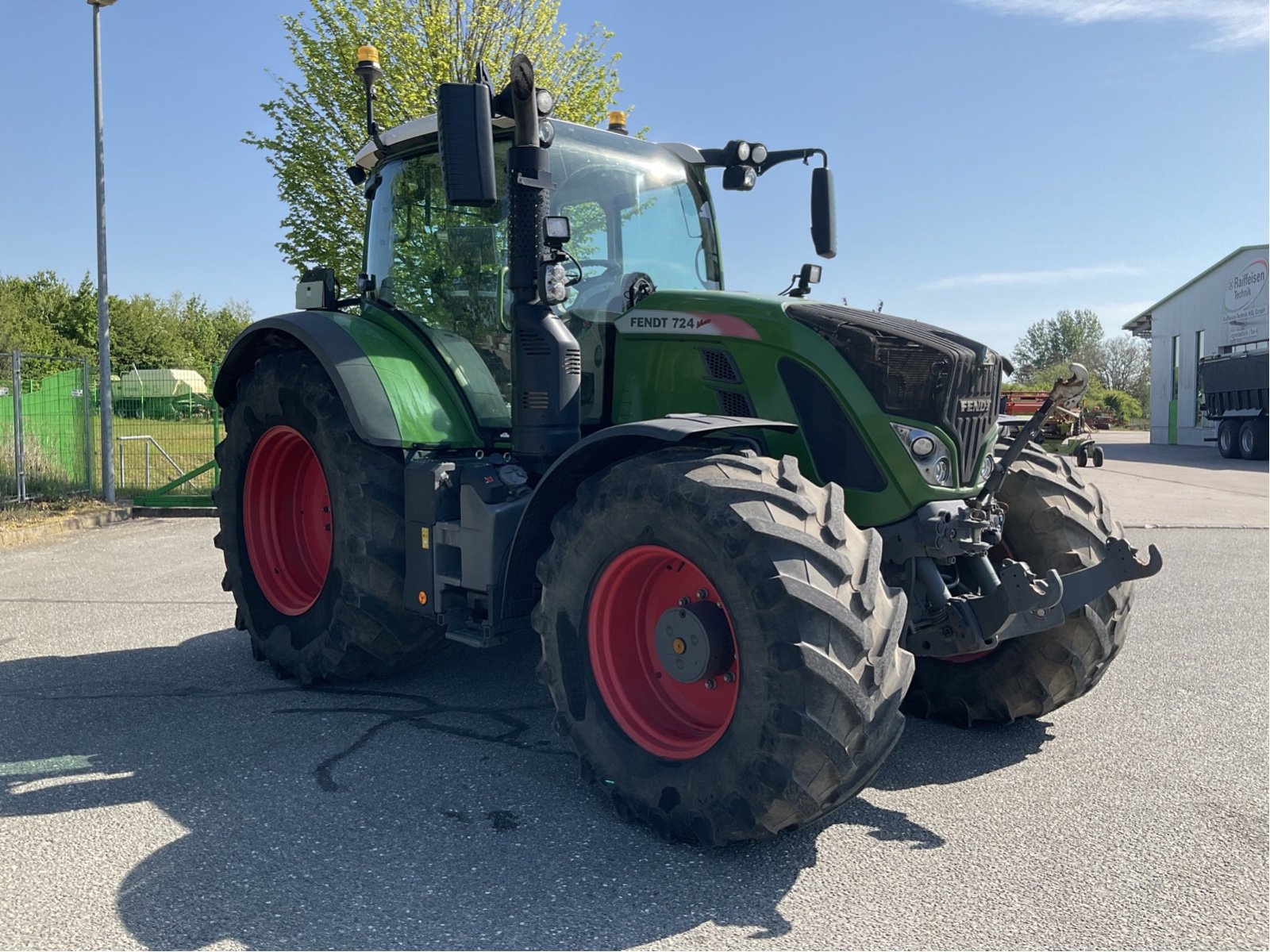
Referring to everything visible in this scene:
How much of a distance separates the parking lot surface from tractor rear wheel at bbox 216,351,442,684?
0.88 ft

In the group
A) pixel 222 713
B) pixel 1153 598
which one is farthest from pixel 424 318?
pixel 1153 598

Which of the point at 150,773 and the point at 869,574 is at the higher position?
the point at 869,574

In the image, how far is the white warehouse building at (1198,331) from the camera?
33031mm

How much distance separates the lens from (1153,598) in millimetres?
7480

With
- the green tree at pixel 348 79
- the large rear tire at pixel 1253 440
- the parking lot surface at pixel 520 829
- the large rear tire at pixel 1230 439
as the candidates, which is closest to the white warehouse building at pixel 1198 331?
the large rear tire at pixel 1230 439

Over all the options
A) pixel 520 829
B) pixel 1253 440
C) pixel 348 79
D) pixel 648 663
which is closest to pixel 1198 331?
pixel 1253 440

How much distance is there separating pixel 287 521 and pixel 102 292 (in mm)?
8526

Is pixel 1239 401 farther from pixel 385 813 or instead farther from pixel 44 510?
pixel 385 813

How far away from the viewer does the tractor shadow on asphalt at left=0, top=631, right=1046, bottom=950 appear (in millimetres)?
2840

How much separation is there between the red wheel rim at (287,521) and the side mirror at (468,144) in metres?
2.31

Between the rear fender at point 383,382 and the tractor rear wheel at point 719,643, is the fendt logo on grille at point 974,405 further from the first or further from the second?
the rear fender at point 383,382

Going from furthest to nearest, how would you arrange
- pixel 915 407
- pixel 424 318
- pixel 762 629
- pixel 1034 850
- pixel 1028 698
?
pixel 424 318
pixel 1028 698
pixel 915 407
pixel 1034 850
pixel 762 629

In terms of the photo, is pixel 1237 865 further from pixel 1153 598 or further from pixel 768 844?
pixel 1153 598

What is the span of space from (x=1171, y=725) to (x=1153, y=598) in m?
3.23
